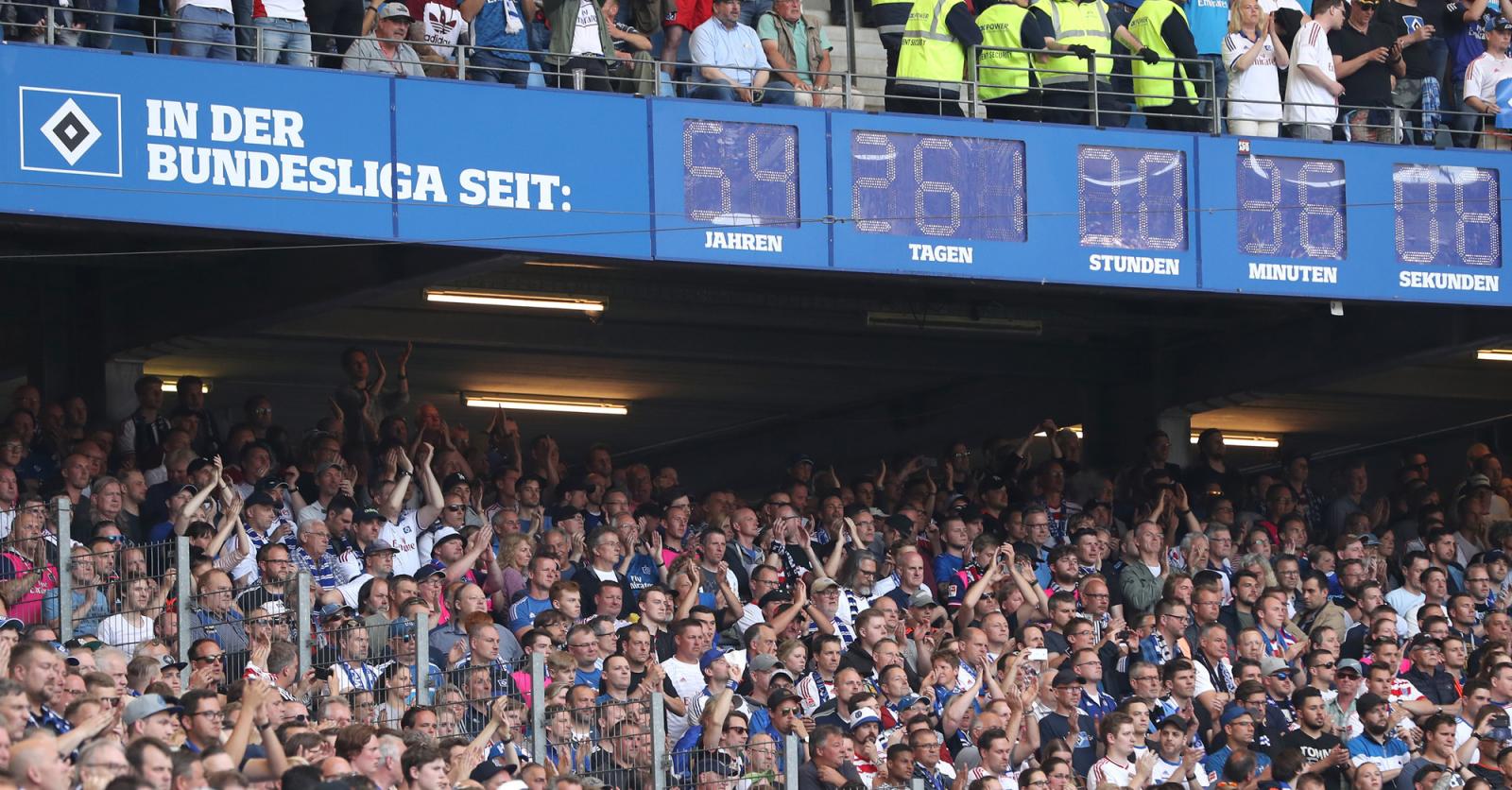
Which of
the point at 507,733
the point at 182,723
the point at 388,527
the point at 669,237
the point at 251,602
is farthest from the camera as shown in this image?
the point at 669,237

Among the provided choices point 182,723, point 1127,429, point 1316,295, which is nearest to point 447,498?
point 182,723

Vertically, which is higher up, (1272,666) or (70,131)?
A: (70,131)

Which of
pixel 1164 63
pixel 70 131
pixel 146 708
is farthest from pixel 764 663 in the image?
pixel 1164 63

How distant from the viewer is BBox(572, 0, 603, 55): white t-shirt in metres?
17.0

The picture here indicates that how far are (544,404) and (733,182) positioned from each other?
8.29 metres

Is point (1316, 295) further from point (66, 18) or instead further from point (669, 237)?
point (66, 18)

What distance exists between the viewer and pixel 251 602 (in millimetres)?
13453

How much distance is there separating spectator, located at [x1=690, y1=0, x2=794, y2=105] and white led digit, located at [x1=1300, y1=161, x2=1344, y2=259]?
4.00 metres

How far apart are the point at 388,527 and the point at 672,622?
7.18 ft

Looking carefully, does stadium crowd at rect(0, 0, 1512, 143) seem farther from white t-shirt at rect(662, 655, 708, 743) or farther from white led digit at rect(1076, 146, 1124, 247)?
white t-shirt at rect(662, 655, 708, 743)

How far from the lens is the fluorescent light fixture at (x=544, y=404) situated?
80.7ft

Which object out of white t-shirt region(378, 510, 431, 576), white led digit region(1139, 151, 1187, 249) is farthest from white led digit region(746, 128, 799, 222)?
white t-shirt region(378, 510, 431, 576)

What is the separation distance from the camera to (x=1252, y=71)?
1895cm

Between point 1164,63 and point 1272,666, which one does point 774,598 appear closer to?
point 1272,666
